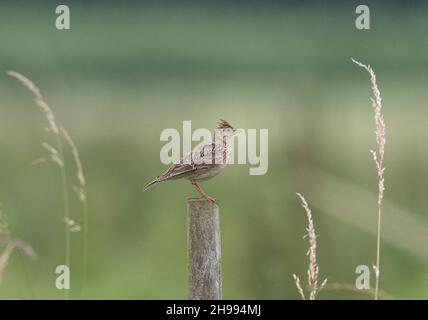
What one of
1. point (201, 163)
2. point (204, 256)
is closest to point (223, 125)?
point (201, 163)

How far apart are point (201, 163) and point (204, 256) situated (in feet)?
3.35

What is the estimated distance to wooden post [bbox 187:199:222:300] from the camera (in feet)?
13.5

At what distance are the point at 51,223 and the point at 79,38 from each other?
194 inches

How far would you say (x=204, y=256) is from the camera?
4.14 meters

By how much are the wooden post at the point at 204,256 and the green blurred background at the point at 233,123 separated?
167cm

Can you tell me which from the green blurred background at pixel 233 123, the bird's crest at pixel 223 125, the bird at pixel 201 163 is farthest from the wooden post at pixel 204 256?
the green blurred background at pixel 233 123

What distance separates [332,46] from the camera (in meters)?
12.9

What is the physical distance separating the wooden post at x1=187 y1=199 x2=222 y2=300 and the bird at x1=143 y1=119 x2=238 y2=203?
0.82 meters

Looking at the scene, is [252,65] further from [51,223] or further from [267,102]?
[51,223]

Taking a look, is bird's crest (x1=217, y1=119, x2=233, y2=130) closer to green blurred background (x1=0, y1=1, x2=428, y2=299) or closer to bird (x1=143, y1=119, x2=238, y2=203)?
bird (x1=143, y1=119, x2=238, y2=203)

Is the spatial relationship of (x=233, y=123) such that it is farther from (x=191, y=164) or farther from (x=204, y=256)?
(x=204, y=256)

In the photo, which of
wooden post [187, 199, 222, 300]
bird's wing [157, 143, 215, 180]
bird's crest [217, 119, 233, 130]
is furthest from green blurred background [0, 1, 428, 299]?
wooden post [187, 199, 222, 300]

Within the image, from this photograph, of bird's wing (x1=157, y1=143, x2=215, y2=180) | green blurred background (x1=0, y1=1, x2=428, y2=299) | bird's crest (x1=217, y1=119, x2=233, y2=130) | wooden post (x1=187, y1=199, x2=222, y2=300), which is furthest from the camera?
green blurred background (x1=0, y1=1, x2=428, y2=299)
